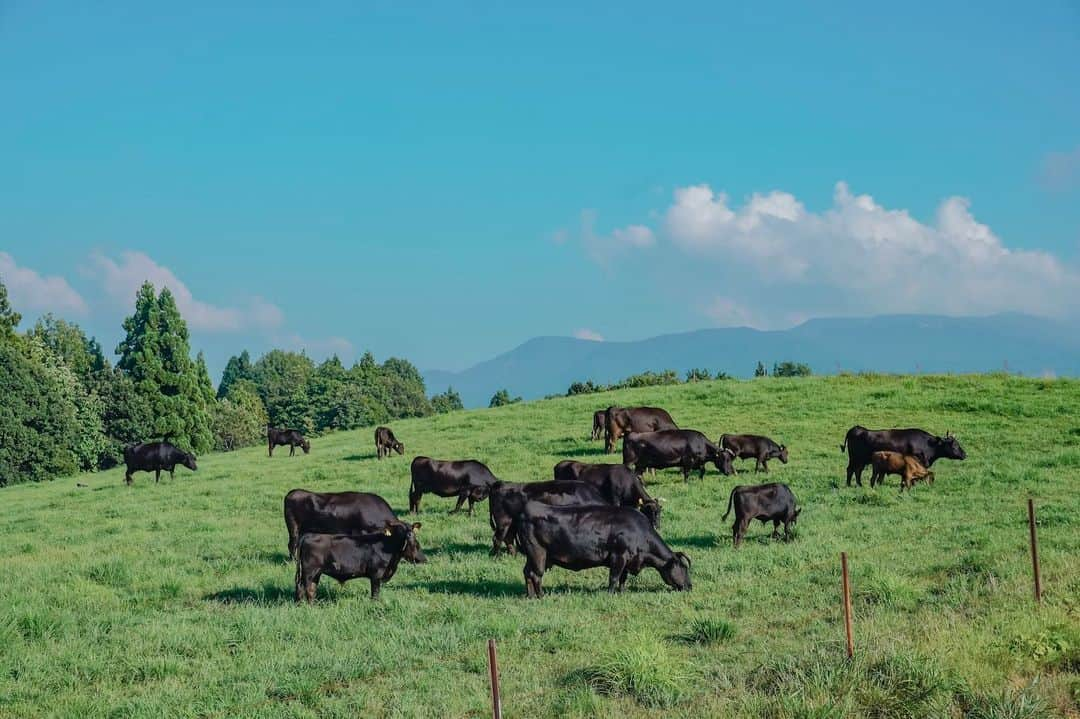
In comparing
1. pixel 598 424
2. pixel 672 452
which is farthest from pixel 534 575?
pixel 598 424

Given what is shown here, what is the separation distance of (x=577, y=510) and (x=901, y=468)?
37.3 ft

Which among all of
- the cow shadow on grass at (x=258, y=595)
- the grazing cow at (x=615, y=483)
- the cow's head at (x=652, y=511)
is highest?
the grazing cow at (x=615, y=483)

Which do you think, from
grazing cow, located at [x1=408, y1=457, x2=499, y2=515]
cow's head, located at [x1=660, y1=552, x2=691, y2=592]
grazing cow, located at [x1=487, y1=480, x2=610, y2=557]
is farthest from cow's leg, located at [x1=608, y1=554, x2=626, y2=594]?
grazing cow, located at [x1=408, y1=457, x2=499, y2=515]

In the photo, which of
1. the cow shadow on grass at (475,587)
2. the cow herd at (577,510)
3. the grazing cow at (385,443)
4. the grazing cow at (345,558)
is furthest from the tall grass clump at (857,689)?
the grazing cow at (385,443)

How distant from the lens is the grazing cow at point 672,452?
24.2 m

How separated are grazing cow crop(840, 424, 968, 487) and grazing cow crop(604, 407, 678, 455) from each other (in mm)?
6863

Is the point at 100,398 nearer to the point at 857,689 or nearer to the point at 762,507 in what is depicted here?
the point at 762,507

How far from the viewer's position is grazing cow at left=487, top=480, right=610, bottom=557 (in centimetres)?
1680

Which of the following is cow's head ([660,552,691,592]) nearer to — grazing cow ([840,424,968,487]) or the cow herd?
the cow herd

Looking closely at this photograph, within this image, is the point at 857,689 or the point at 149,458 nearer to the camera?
the point at 857,689

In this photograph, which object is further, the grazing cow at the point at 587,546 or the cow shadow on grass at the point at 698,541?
the cow shadow on grass at the point at 698,541

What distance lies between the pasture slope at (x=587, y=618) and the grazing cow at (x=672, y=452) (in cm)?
54

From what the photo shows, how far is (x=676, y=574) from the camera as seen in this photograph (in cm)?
1355

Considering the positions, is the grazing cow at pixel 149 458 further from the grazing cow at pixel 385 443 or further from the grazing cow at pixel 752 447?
the grazing cow at pixel 752 447
